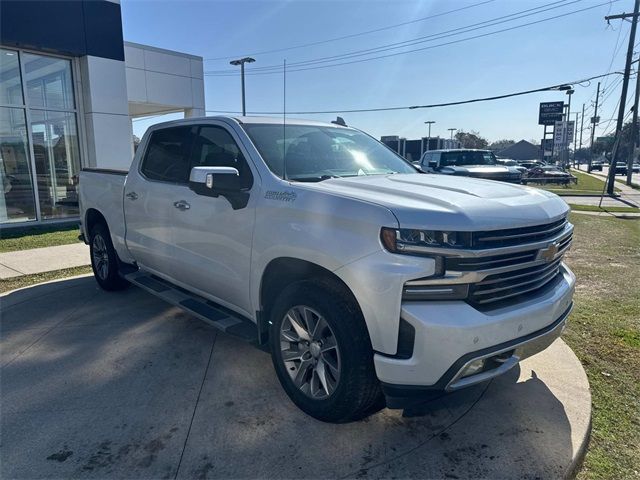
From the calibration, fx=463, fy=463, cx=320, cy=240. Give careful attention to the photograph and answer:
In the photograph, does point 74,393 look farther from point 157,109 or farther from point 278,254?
point 157,109

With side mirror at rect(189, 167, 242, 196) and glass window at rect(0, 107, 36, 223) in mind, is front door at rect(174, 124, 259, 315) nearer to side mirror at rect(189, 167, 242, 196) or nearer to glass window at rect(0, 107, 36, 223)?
side mirror at rect(189, 167, 242, 196)

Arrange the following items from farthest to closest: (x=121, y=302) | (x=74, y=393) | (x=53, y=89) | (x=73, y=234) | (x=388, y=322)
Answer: (x=53, y=89) → (x=73, y=234) → (x=121, y=302) → (x=74, y=393) → (x=388, y=322)

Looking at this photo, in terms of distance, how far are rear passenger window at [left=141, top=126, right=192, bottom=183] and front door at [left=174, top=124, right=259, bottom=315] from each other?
155mm

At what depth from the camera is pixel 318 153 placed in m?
3.78

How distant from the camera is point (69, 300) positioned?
17.9 feet

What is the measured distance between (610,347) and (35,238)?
33.2ft

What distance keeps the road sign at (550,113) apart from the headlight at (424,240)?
49.5 meters

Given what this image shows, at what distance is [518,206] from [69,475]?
294cm

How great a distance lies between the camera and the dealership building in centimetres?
1057

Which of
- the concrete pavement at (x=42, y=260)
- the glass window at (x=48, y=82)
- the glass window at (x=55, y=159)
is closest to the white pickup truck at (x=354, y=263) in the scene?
the concrete pavement at (x=42, y=260)

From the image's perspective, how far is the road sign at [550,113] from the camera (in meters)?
45.4

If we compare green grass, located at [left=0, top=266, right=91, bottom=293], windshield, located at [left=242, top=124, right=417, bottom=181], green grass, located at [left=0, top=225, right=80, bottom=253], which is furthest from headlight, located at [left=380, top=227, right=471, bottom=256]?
green grass, located at [left=0, top=225, right=80, bottom=253]

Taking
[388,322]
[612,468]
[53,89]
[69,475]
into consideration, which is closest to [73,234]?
[53,89]

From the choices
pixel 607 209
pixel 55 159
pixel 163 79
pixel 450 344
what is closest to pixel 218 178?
pixel 450 344
